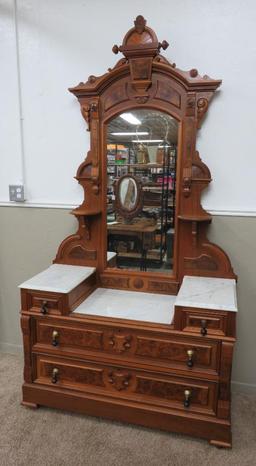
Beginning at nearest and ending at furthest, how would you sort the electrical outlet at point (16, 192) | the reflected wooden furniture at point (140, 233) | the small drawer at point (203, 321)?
the small drawer at point (203, 321), the reflected wooden furniture at point (140, 233), the electrical outlet at point (16, 192)

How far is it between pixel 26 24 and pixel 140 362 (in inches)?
82.4

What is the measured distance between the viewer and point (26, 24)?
1996 millimetres

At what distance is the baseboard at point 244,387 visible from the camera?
1980 millimetres

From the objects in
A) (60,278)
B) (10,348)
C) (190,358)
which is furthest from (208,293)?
(10,348)

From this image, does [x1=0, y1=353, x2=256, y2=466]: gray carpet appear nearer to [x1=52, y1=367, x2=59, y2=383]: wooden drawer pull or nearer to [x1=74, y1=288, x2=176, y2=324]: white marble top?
[x1=52, y1=367, x2=59, y2=383]: wooden drawer pull

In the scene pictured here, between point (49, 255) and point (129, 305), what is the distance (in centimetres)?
76

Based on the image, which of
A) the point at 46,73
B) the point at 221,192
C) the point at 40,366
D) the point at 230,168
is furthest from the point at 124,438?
the point at 46,73

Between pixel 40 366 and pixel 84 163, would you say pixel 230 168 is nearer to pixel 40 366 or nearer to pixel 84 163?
pixel 84 163

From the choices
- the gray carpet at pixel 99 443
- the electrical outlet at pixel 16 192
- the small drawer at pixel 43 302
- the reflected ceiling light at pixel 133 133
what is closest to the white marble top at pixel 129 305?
the small drawer at pixel 43 302

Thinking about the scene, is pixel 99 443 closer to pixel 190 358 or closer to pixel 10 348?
pixel 190 358

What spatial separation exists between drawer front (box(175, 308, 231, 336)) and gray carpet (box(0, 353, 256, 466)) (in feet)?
1.96

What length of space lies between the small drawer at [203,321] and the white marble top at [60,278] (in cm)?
58

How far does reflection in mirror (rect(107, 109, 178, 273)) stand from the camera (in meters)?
1.80

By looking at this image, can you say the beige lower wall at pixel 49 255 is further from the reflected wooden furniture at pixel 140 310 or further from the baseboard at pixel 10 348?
the reflected wooden furniture at pixel 140 310
